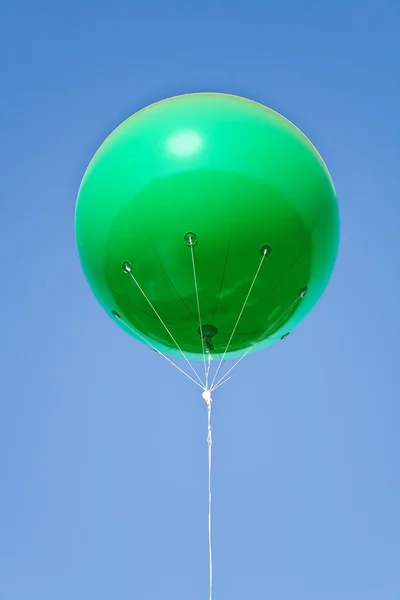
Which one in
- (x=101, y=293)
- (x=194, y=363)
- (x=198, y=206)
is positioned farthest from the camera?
(x=194, y=363)

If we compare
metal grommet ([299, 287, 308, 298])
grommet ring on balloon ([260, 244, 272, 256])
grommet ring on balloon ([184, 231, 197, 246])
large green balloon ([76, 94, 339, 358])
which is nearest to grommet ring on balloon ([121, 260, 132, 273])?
large green balloon ([76, 94, 339, 358])

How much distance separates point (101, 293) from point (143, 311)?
0.76 m

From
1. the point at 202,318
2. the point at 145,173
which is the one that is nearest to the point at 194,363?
the point at 202,318

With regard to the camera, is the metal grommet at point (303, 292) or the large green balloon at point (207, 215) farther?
the metal grommet at point (303, 292)

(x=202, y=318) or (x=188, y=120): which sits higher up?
(x=188, y=120)

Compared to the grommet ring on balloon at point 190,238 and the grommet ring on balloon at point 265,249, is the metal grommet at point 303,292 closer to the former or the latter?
the grommet ring on balloon at point 265,249

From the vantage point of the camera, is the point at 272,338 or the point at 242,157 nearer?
the point at 242,157

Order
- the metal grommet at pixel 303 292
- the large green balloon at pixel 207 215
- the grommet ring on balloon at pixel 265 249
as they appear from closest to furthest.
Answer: the large green balloon at pixel 207 215
the grommet ring on balloon at pixel 265 249
the metal grommet at pixel 303 292

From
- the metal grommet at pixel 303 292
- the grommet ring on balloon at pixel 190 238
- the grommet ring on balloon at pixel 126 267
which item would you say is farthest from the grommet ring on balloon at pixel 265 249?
the grommet ring on balloon at pixel 126 267

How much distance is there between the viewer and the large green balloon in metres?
8.09

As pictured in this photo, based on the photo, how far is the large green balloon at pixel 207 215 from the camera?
8086mm

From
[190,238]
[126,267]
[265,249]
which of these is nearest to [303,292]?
[265,249]

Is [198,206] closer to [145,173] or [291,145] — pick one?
[145,173]

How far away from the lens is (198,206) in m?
8.05
